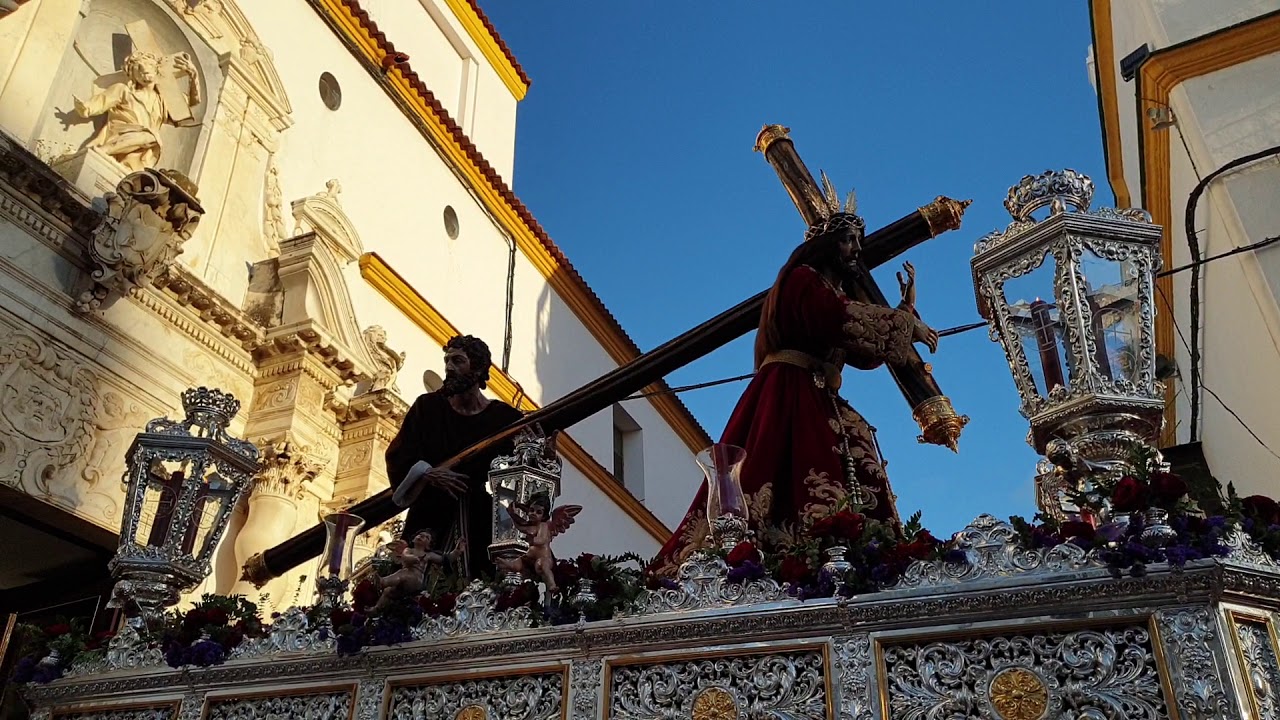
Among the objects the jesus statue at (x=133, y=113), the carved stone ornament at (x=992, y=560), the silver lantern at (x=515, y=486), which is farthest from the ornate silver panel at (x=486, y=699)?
the jesus statue at (x=133, y=113)

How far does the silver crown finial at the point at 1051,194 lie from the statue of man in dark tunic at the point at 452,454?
2.22 metres

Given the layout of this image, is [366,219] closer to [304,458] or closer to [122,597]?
[304,458]

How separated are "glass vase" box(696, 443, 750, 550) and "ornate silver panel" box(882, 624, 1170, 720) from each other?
69cm

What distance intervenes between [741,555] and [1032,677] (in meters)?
0.83

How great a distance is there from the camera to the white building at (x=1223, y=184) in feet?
20.4

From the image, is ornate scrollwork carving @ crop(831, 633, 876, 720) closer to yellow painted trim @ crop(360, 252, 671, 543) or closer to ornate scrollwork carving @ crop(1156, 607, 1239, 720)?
ornate scrollwork carving @ crop(1156, 607, 1239, 720)

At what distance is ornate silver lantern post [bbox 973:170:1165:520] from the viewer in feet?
9.33

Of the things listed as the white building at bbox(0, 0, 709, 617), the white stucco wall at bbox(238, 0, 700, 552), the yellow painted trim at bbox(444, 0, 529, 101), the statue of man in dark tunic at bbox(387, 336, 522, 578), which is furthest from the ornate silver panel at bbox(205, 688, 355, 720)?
the yellow painted trim at bbox(444, 0, 529, 101)

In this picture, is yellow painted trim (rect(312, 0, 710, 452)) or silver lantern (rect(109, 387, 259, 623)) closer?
silver lantern (rect(109, 387, 259, 623))

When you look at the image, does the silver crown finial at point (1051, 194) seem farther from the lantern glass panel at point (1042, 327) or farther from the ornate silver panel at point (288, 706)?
the ornate silver panel at point (288, 706)

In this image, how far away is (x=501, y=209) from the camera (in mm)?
12938

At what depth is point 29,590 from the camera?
6422mm

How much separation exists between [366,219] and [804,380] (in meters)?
6.68

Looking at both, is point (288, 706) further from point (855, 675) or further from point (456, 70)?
point (456, 70)
